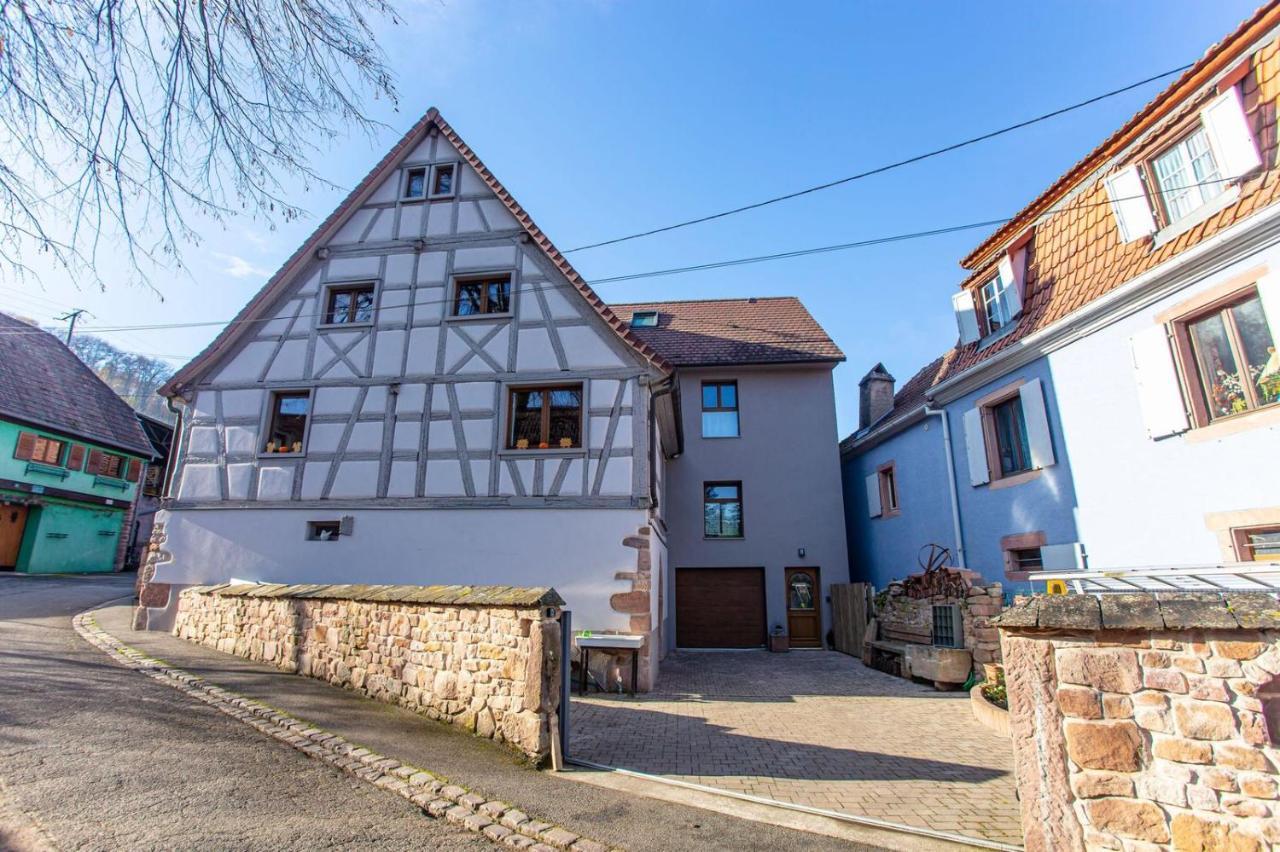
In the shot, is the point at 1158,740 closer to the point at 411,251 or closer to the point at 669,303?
the point at 411,251

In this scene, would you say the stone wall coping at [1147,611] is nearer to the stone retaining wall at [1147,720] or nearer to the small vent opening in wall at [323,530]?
the stone retaining wall at [1147,720]

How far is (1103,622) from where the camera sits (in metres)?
2.90

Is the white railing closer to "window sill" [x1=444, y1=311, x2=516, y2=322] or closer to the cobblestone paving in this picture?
the cobblestone paving

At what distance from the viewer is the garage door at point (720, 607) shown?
14.1 m

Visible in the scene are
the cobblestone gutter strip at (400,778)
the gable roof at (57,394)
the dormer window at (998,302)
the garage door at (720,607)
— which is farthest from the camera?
the gable roof at (57,394)

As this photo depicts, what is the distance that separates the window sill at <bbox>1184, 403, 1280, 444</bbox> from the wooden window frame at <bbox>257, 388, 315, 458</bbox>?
12850mm

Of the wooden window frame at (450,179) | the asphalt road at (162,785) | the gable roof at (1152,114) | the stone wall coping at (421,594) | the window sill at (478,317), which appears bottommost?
the asphalt road at (162,785)

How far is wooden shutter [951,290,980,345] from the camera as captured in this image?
10922mm

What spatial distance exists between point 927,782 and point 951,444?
24.9 feet

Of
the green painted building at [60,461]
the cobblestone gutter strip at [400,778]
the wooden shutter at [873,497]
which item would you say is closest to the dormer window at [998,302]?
the wooden shutter at [873,497]

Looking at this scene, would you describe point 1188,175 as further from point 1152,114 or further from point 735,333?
point 735,333

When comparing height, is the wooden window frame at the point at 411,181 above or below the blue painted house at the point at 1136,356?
above

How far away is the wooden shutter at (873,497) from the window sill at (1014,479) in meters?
3.86

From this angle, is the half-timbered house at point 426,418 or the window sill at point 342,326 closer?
the half-timbered house at point 426,418
